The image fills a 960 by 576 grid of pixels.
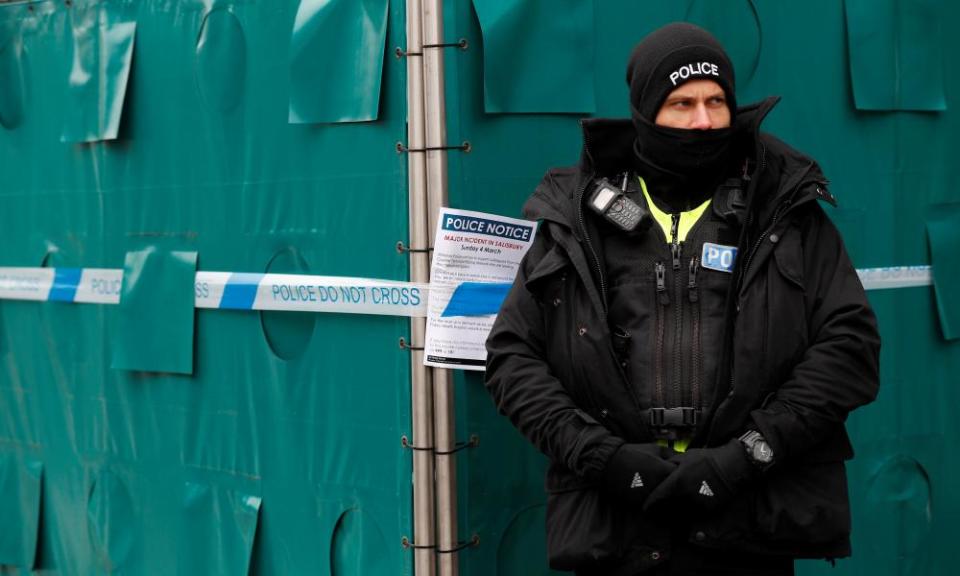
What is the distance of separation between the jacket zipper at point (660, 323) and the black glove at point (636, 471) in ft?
0.40

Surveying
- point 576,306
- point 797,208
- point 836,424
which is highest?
point 797,208

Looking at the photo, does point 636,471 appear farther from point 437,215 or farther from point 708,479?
point 437,215

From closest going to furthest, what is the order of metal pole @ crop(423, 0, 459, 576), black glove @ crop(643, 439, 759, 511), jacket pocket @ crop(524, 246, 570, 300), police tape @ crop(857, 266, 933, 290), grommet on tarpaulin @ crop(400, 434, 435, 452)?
black glove @ crop(643, 439, 759, 511) → jacket pocket @ crop(524, 246, 570, 300) → metal pole @ crop(423, 0, 459, 576) → grommet on tarpaulin @ crop(400, 434, 435, 452) → police tape @ crop(857, 266, 933, 290)

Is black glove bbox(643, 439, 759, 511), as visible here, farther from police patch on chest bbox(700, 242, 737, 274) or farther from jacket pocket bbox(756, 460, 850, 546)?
police patch on chest bbox(700, 242, 737, 274)

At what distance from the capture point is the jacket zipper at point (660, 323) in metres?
3.07

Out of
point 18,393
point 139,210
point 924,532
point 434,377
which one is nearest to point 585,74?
point 434,377

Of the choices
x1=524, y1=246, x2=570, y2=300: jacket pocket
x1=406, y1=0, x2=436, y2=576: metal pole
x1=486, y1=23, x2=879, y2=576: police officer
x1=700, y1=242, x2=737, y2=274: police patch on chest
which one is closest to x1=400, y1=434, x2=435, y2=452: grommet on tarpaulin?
x1=406, y1=0, x2=436, y2=576: metal pole

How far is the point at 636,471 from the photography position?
298 centimetres

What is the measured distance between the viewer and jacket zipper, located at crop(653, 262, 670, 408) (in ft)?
10.1

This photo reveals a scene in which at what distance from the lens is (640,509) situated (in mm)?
3072

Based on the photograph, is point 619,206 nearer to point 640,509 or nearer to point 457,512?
point 640,509

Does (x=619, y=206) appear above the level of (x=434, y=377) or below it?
above

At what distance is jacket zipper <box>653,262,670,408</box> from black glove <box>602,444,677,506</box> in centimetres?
12

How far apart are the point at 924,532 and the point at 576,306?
2315 mm
